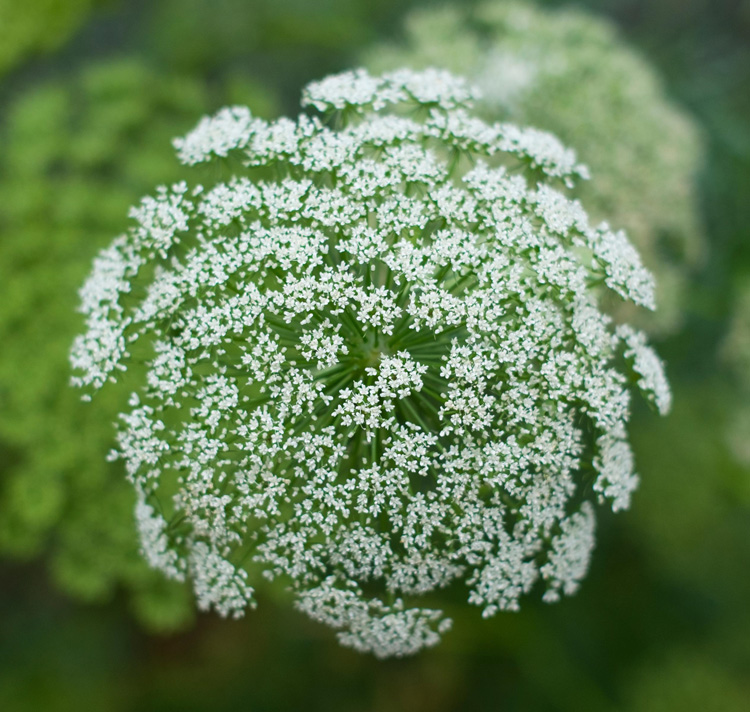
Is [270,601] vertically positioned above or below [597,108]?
below

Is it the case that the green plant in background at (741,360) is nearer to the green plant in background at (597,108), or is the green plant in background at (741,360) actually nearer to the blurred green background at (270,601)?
the blurred green background at (270,601)

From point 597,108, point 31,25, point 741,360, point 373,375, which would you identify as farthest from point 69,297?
point 741,360

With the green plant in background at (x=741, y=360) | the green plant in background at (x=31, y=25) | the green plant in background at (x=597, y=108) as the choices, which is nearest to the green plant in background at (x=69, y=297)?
the green plant in background at (x=31, y=25)

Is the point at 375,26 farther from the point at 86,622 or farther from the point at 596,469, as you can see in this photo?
the point at 86,622

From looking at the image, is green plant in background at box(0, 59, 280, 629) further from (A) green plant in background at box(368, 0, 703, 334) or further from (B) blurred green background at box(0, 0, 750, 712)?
(A) green plant in background at box(368, 0, 703, 334)

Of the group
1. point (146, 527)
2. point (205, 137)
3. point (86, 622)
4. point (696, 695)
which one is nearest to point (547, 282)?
point (205, 137)

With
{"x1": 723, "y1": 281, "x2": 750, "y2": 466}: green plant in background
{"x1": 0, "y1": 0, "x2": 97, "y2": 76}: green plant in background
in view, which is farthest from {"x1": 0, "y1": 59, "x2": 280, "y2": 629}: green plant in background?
{"x1": 723, "y1": 281, "x2": 750, "y2": 466}: green plant in background

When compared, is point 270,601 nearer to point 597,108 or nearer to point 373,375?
point 373,375
